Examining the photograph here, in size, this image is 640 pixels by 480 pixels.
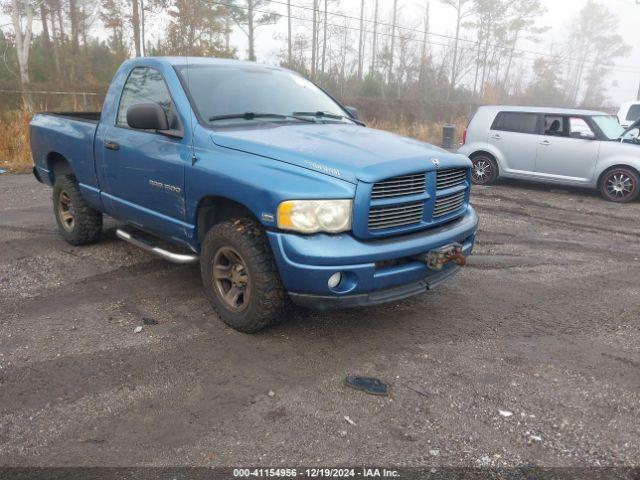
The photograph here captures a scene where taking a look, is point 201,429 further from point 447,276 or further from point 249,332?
point 447,276

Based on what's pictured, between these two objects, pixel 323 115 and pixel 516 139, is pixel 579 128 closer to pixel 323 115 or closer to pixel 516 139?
pixel 516 139

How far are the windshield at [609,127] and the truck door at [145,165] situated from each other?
8.27 metres

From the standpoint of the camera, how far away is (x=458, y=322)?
4.03 metres

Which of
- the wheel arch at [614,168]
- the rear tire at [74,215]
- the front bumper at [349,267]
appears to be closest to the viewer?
the front bumper at [349,267]

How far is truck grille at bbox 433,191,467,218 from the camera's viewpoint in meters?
3.67

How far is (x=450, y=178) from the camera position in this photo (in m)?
3.80

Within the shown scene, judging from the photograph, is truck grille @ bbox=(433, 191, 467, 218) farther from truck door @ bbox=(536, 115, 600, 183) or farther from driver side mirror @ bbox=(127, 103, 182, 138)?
truck door @ bbox=(536, 115, 600, 183)

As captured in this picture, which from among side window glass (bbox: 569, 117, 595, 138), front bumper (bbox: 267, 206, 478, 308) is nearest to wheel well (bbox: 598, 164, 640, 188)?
side window glass (bbox: 569, 117, 595, 138)

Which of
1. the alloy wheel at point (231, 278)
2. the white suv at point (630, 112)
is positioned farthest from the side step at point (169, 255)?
the white suv at point (630, 112)

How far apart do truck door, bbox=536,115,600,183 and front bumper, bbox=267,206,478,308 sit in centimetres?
724

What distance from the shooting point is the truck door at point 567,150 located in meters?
9.30

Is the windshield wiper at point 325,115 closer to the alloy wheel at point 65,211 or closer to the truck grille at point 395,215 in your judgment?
the truck grille at point 395,215

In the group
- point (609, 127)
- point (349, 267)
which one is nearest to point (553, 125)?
point (609, 127)

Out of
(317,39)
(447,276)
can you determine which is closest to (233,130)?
(447,276)
